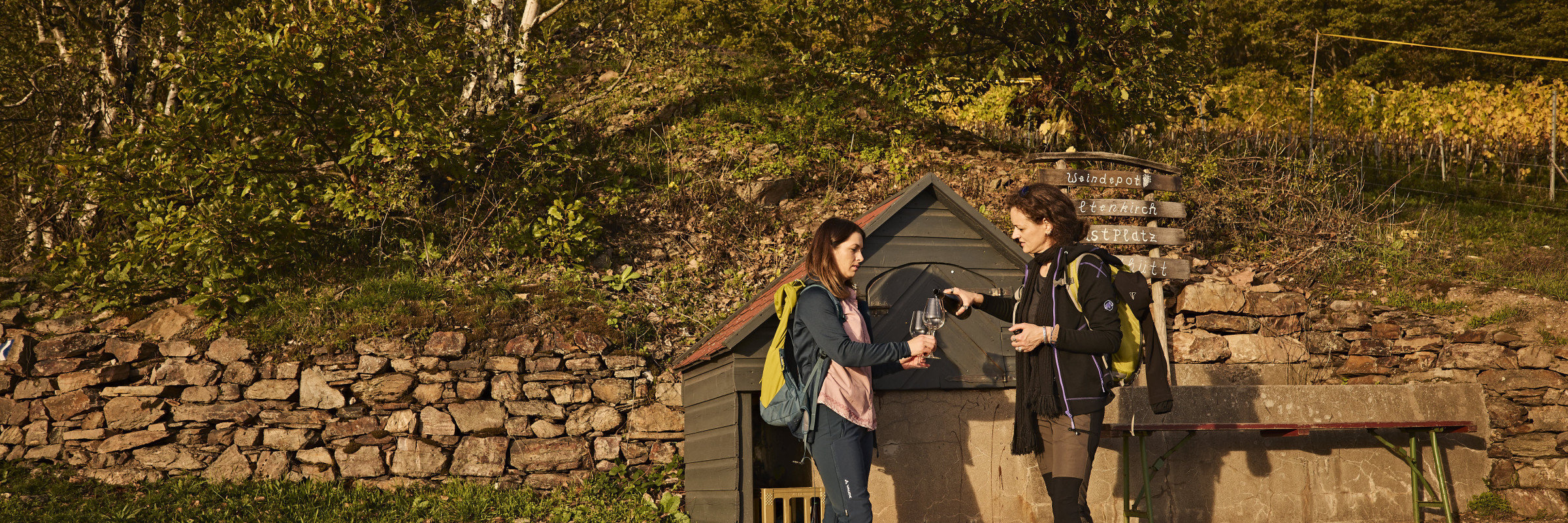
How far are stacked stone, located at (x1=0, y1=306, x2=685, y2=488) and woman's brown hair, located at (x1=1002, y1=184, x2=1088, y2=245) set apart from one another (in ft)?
13.0

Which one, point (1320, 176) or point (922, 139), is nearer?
point (1320, 176)

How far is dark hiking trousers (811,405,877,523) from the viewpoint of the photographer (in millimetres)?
3973

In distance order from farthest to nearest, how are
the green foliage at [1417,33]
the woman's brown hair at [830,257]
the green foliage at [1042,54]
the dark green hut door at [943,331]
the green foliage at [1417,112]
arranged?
1. the green foliage at [1417,33]
2. the green foliage at [1417,112]
3. the green foliage at [1042,54]
4. the dark green hut door at [943,331]
5. the woman's brown hair at [830,257]

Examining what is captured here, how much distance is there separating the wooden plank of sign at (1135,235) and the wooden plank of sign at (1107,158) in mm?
574

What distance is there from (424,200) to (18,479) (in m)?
3.81

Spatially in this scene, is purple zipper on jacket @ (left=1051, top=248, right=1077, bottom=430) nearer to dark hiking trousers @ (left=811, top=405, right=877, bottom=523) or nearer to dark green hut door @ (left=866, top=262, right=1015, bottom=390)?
dark hiking trousers @ (left=811, top=405, right=877, bottom=523)

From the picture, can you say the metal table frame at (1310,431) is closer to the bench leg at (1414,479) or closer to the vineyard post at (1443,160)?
the bench leg at (1414,479)

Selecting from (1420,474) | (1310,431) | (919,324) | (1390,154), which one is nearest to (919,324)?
(919,324)

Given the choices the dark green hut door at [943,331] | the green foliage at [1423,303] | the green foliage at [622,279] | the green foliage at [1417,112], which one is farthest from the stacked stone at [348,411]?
the green foliage at [1417,112]

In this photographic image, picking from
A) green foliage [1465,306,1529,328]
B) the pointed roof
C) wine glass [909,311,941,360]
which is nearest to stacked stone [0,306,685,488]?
the pointed roof

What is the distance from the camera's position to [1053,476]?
3910 millimetres

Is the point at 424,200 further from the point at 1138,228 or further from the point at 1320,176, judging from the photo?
the point at 1320,176

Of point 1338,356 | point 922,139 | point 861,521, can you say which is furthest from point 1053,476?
point 922,139

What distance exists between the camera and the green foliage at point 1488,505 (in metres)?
6.77
